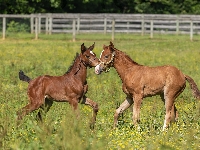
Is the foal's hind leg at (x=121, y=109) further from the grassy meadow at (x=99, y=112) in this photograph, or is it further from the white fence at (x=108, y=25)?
the white fence at (x=108, y=25)

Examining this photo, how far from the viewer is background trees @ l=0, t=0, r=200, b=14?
5078 cm

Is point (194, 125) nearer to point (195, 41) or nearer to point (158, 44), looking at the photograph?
point (158, 44)

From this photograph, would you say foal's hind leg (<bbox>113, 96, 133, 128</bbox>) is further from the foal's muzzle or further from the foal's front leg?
the foal's muzzle

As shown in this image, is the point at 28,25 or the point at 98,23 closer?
the point at 28,25

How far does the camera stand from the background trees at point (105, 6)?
50781 millimetres

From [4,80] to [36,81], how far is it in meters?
7.41

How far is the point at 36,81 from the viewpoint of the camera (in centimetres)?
1164

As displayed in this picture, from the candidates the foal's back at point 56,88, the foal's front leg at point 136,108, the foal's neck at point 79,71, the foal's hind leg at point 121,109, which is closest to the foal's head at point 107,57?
the foal's neck at point 79,71

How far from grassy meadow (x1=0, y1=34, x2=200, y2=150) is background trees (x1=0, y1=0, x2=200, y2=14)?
13.6 m

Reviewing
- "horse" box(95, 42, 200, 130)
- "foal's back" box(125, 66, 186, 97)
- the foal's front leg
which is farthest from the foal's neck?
the foal's front leg

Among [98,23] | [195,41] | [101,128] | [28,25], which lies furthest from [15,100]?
[98,23]

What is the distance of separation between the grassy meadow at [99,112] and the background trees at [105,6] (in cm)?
1359

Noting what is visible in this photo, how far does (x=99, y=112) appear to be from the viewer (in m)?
13.4

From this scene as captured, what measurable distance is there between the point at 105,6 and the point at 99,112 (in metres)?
44.5
